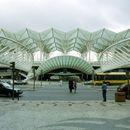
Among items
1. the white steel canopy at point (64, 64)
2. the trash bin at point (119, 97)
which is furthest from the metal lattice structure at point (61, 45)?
the trash bin at point (119, 97)

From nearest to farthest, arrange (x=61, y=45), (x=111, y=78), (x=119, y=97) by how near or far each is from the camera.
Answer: (x=119, y=97) < (x=111, y=78) < (x=61, y=45)

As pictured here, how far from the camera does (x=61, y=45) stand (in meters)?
132

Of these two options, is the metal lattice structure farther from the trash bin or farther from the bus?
the trash bin

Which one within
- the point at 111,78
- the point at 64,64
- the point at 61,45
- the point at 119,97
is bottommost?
the point at 119,97

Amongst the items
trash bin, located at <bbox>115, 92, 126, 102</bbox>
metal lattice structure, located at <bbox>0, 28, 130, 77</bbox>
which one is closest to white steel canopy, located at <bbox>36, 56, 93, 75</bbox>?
metal lattice structure, located at <bbox>0, 28, 130, 77</bbox>

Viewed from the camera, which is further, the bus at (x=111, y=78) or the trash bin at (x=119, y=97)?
the bus at (x=111, y=78)

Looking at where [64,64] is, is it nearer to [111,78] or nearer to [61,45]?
[61,45]

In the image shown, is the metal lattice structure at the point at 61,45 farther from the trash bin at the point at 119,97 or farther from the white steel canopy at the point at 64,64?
the trash bin at the point at 119,97

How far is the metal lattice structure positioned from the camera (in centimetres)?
10053

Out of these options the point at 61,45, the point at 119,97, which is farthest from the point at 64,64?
the point at 119,97

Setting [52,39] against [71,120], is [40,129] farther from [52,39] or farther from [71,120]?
[52,39]

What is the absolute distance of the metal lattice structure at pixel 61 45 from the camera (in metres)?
101

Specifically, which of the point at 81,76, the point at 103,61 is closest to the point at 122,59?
the point at 103,61

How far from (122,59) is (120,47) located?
449 centimetres
